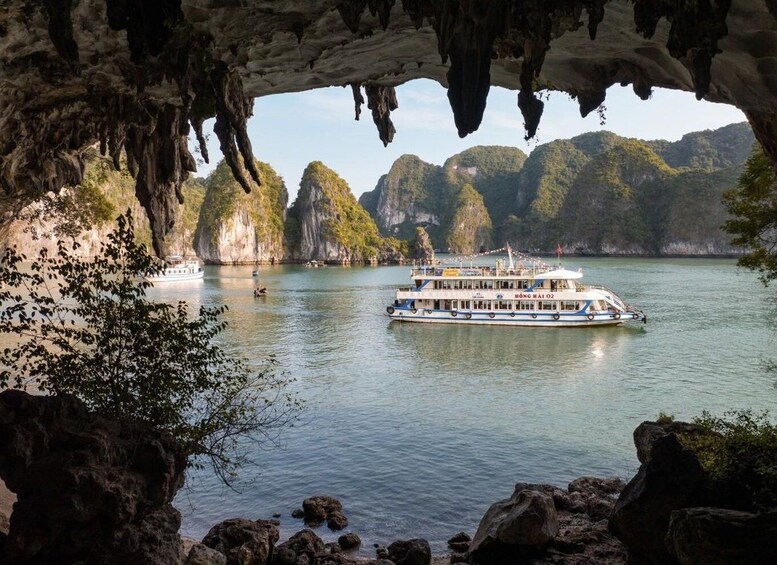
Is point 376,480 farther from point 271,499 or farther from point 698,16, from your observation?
point 698,16

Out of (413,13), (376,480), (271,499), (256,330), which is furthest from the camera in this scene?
(256,330)

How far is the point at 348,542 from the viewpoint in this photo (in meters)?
11.8

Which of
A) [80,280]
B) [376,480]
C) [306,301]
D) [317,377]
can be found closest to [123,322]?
[80,280]

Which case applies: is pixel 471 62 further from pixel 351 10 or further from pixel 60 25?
pixel 60 25

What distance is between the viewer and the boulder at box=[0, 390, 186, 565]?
7547mm

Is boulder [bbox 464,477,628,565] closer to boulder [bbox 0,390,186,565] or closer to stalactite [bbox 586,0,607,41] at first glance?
boulder [bbox 0,390,186,565]

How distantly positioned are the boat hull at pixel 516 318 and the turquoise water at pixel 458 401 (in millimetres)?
824

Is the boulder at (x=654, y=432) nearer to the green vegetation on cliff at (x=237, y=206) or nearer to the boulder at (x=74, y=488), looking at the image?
the boulder at (x=74, y=488)

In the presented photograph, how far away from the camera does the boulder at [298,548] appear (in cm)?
1042

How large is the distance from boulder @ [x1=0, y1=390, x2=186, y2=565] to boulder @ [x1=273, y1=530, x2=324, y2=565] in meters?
2.60

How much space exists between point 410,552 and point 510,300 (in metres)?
32.1

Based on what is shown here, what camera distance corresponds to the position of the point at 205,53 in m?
8.69

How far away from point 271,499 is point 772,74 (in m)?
13.8

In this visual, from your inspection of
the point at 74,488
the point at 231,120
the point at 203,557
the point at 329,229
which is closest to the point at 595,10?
the point at 231,120
